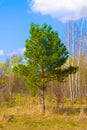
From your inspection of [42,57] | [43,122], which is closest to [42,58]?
[42,57]

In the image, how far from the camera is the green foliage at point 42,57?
1049 inches

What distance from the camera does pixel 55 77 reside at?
27.6 meters

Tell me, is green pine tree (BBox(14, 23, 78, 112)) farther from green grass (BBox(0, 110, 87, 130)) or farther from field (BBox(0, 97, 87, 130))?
green grass (BBox(0, 110, 87, 130))

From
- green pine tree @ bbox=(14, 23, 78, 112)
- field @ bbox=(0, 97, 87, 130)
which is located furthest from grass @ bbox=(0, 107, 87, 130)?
green pine tree @ bbox=(14, 23, 78, 112)

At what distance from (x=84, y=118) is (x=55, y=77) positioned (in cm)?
593

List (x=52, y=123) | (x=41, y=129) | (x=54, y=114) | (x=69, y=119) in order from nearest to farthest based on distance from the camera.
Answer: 1. (x=41, y=129)
2. (x=52, y=123)
3. (x=69, y=119)
4. (x=54, y=114)

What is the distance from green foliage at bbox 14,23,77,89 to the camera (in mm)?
Answer: 26641

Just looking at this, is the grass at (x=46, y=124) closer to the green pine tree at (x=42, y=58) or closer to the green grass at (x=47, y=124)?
the green grass at (x=47, y=124)

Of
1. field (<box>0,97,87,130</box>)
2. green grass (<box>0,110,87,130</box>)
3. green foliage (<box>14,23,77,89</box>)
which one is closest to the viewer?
green grass (<box>0,110,87,130</box>)

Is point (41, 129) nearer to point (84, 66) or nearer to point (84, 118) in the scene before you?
point (84, 118)

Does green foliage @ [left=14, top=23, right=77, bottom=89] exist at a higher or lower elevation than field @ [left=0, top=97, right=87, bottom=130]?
higher

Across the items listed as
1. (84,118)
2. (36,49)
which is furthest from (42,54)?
(84,118)

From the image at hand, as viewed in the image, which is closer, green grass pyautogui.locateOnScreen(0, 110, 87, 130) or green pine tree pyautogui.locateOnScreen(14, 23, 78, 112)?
green grass pyautogui.locateOnScreen(0, 110, 87, 130)

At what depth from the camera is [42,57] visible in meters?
26.4
